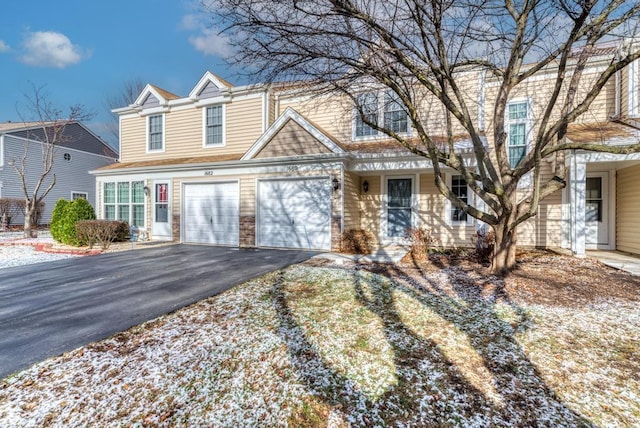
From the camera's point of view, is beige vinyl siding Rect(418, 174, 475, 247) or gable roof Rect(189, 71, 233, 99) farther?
gable roof Rect(189, 71, 233, 99)

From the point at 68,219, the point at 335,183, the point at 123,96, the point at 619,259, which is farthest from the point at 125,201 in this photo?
the point at 123,96

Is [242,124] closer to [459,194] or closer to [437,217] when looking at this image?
[437,217]

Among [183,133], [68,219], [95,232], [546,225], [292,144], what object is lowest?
[95,232]

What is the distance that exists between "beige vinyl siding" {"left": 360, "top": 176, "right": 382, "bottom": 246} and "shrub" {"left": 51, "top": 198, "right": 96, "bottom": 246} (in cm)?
967

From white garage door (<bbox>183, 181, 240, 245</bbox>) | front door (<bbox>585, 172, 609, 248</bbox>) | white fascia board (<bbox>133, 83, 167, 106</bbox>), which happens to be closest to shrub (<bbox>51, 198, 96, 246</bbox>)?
white garage door (<bbox>183, 181, 240, 245</bbox>)

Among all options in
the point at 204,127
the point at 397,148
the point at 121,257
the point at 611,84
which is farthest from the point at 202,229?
the point at 611,84

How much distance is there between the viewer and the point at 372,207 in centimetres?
1090

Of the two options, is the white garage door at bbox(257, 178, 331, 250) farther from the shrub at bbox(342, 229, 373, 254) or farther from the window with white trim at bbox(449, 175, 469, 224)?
the window with white trim at bbox(449, 175, 469, 224)

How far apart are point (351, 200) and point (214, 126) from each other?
6980mm

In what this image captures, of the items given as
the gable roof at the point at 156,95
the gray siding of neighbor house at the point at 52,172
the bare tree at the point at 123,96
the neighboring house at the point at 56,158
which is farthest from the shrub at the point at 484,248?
the bare tree at the point at 123,96

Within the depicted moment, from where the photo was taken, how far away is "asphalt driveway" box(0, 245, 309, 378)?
11.8 feet

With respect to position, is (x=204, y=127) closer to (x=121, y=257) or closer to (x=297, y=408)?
(x=121, y=257)

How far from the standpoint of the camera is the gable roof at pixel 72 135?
1894 centimetres

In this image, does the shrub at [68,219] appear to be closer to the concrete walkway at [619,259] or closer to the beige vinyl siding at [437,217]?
the beige vinyl siding at [437,217]
